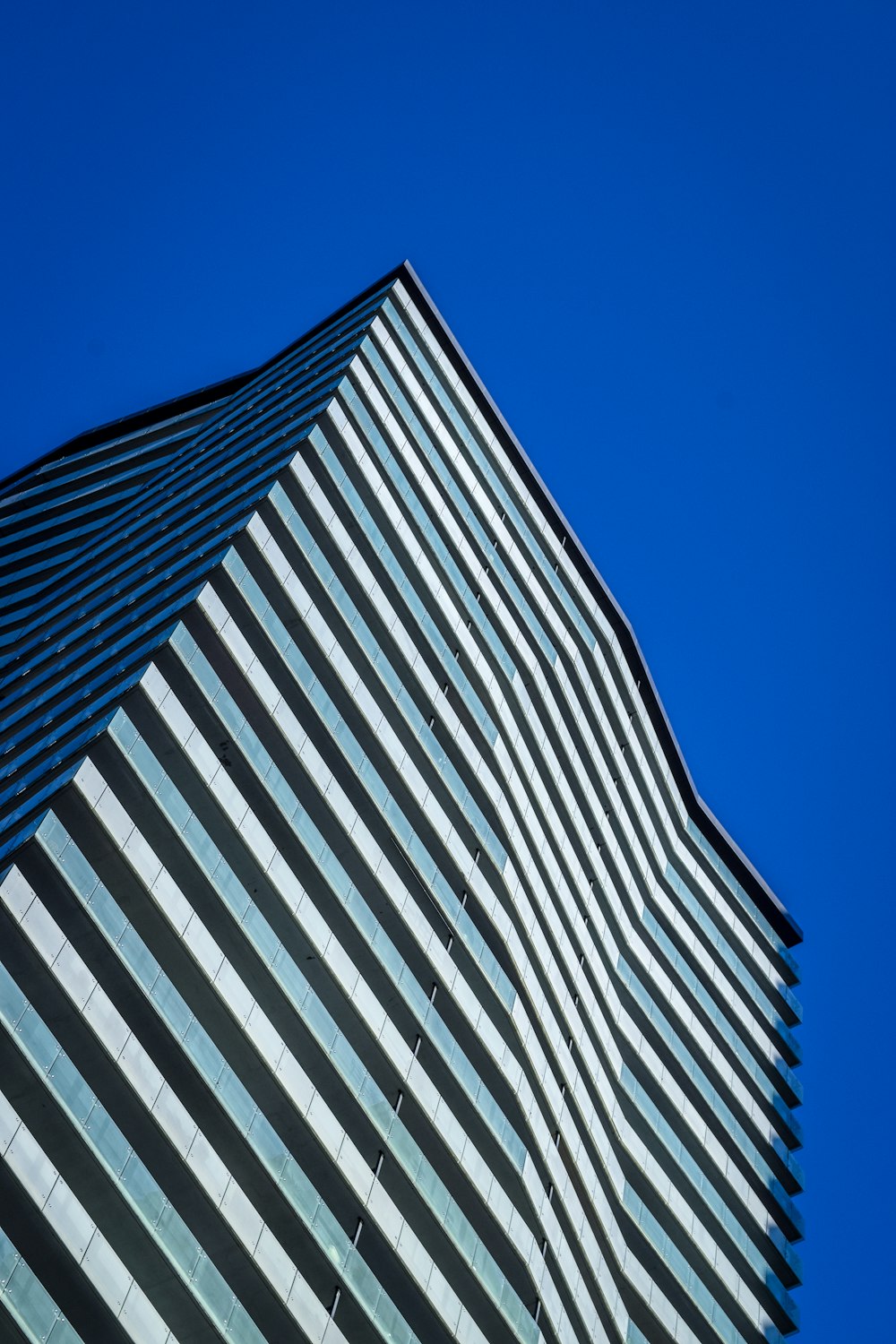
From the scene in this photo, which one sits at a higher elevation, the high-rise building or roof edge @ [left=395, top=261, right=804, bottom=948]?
roof edge @ [left=395, top=261, right=804, bottom=948]

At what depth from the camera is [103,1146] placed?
32.4 metres

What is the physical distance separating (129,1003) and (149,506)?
3099cm

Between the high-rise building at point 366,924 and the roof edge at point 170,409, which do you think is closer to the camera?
the high-rise building at point 366,924

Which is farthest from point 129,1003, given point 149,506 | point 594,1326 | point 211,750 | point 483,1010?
point 149,506

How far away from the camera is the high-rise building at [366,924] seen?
34.2m

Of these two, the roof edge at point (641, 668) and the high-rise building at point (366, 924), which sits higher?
the roof edge at point (641, 668)

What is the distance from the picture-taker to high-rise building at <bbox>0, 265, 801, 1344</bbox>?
3416 centimetres

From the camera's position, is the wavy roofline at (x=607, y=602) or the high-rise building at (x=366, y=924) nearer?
the high-rise building at (x=366, y=924)

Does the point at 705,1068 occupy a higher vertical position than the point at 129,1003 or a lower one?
higher

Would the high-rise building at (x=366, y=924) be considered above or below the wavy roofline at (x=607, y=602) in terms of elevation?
below

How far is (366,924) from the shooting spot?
4356 cm

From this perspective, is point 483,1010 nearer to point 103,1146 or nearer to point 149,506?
point 103,1146

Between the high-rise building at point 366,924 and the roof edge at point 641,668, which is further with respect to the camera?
the roof edge at point 641,668

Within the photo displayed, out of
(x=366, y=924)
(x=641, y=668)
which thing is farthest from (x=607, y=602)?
(x=366, y=924)
